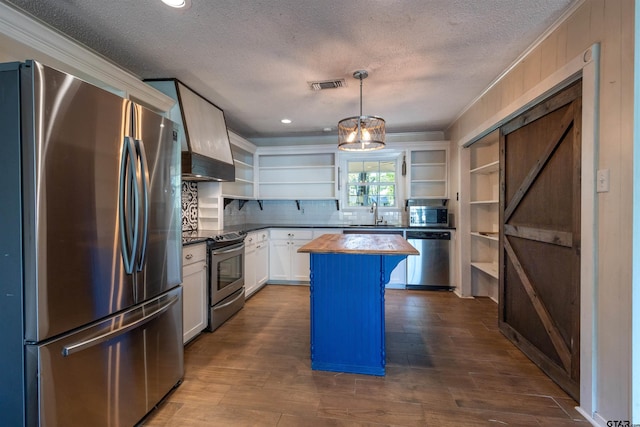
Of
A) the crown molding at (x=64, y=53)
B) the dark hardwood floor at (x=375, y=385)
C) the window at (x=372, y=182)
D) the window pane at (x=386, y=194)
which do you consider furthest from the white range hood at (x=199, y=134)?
the window pane at (x=386, y=194)

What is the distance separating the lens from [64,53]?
1940mm

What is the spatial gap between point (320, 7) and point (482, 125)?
2214 mm

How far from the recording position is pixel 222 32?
2057mm

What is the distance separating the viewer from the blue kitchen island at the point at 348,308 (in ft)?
7.14

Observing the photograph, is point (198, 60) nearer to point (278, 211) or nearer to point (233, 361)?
point (233, 361)

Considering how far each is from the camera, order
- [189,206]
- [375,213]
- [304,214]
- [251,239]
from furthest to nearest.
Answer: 1. [304,214]
2. [375,213]
3. [251,239]
4. [189,206]

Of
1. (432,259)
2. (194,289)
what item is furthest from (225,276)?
(432,259)

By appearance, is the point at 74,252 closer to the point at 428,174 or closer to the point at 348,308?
the point at 348,308

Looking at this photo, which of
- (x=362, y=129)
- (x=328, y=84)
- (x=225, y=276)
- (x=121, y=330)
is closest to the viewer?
(x=121, y=330)

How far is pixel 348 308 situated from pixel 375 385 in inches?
21.0

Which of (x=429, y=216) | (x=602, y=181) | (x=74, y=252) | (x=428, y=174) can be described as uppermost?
(x=428, y=174)

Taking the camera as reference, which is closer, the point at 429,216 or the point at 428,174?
the point at 429,216

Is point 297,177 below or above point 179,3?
below

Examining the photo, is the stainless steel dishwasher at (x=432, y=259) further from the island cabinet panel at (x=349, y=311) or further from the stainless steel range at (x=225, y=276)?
the stainless steel range at (x=225, y=276)
